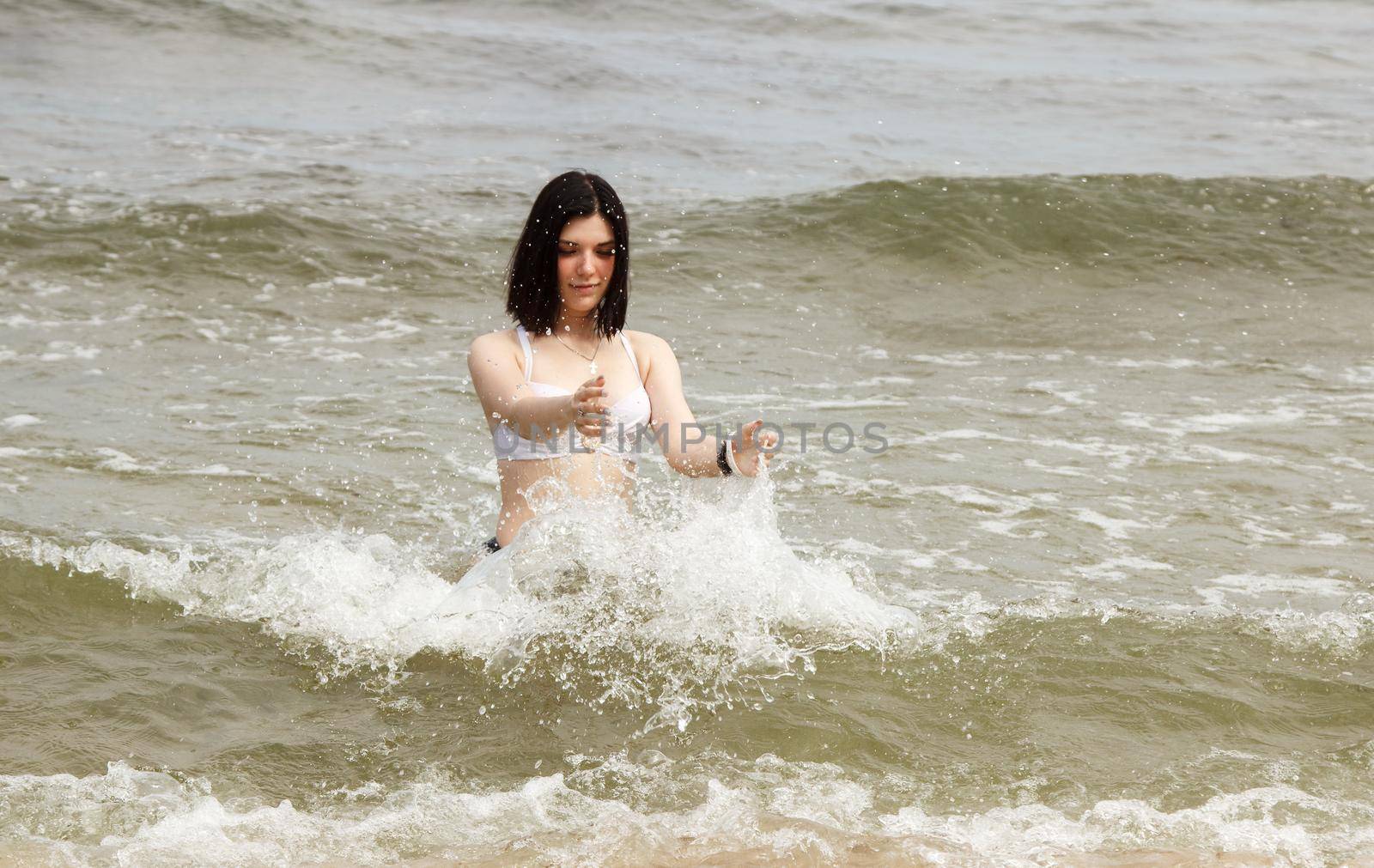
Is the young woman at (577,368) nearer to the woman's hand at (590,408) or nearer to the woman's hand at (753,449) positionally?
→ the woman's hand at (753,449)

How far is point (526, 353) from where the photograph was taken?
17.7 feet

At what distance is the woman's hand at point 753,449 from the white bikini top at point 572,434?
47cm

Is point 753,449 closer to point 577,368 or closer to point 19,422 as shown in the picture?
point 577,368

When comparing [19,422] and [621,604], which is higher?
[621,604]

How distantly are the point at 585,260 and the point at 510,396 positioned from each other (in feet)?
1.86

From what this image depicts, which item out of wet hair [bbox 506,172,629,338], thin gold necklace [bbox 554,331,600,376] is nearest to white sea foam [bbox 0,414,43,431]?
wet hair [bbox 506,172,629,338]

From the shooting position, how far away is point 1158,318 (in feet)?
39.6

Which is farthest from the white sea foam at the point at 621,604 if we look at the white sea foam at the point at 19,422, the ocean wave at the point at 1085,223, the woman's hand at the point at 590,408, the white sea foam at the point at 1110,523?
the ocean wave at the point at 1085,223

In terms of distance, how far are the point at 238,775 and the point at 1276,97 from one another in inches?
814

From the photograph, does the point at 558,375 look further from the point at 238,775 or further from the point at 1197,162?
the point at 1197,162

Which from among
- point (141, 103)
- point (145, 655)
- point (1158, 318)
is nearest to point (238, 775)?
point (145, 655)

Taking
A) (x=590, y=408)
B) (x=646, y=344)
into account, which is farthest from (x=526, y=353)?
(x=590, y=408)

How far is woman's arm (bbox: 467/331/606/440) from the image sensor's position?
5.00 metres

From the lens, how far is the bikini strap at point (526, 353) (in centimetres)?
534
